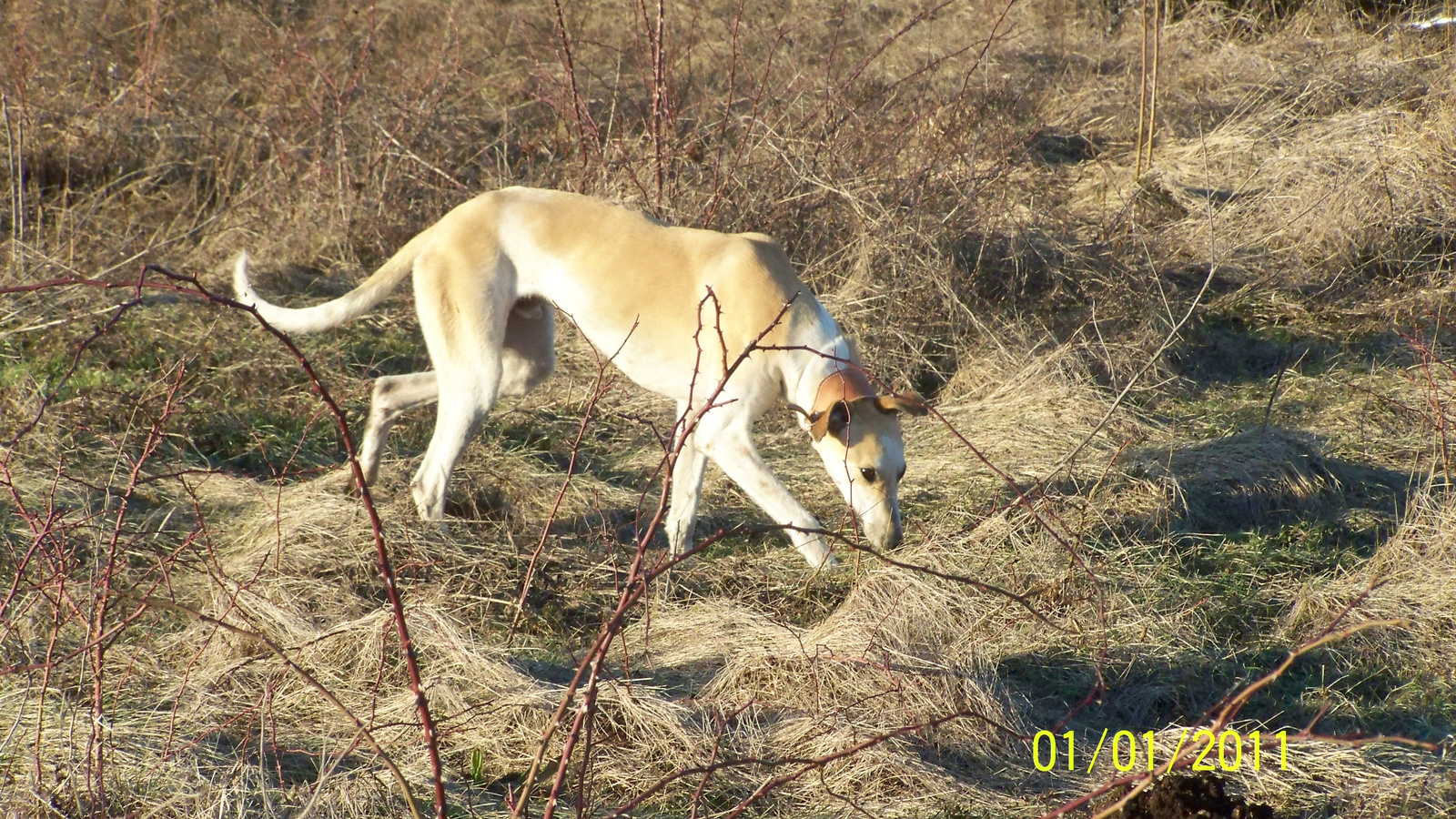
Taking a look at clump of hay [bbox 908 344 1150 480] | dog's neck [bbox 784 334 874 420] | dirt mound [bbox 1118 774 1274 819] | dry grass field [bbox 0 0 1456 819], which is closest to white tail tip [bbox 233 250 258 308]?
dry grass field [bbox 0 0 1456 819]

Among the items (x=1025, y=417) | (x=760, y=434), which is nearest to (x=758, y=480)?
(x=760, y=434)

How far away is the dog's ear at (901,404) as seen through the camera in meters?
4.35

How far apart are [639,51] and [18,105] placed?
3.96 meters

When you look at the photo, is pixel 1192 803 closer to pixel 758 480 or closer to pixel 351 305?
pixel 758 480

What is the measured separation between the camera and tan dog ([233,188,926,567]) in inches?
184

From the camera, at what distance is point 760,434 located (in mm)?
6184

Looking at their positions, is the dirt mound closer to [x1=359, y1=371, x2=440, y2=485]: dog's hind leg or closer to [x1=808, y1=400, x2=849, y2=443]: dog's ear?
[x1=808, y1=400, x2=849, y2=443]: dog's ear

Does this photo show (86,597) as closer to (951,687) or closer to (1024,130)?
(951,687)

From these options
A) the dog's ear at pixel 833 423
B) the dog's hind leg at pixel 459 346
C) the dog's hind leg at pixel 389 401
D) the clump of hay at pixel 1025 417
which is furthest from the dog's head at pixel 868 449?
A: the dog's hind leg at pixel 389 401

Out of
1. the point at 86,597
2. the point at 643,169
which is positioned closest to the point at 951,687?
the point at 86,597

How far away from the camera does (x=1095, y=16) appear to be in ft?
38.1

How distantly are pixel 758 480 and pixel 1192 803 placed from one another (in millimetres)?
2280

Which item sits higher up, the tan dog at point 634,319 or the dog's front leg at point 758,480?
the tan dog at point 634,319

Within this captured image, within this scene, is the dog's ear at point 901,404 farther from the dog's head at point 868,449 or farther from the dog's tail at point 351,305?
the dog's tail at point 351,305
